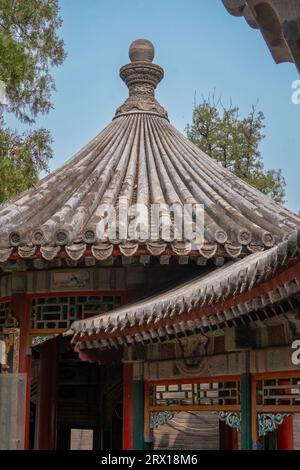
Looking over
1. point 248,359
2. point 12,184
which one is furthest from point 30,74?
point 248,359

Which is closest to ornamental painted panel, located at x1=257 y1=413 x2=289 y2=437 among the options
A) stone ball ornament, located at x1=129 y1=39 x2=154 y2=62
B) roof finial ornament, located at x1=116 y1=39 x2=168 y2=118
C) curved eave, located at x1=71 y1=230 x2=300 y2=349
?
curved eave, located at x1=71 y1=230 x2=300 y2=349

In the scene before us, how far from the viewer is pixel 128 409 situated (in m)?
7.25

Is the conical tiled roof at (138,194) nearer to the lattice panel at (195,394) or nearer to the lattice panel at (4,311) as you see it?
the lattice panel at (4,311)

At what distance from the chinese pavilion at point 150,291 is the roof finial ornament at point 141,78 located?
20 mm

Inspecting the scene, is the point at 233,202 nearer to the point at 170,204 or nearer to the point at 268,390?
the point at 170,204

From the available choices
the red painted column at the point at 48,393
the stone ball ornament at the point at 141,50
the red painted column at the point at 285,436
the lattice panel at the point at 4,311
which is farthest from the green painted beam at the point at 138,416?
the stone ball ornament at the point at 141,50

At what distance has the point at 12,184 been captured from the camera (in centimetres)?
998

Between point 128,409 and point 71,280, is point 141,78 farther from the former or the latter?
point 128,409

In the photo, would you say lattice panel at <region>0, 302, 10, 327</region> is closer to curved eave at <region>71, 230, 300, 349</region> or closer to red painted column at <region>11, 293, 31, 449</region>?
red painted column at <region>11, 293, 31, 449</region>

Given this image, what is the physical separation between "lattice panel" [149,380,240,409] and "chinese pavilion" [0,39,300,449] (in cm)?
1

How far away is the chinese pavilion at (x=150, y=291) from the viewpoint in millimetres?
5609

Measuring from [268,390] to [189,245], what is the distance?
65.1 inches

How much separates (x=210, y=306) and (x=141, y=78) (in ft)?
20.9

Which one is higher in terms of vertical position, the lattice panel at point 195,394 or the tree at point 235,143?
the tree at point 235,143
